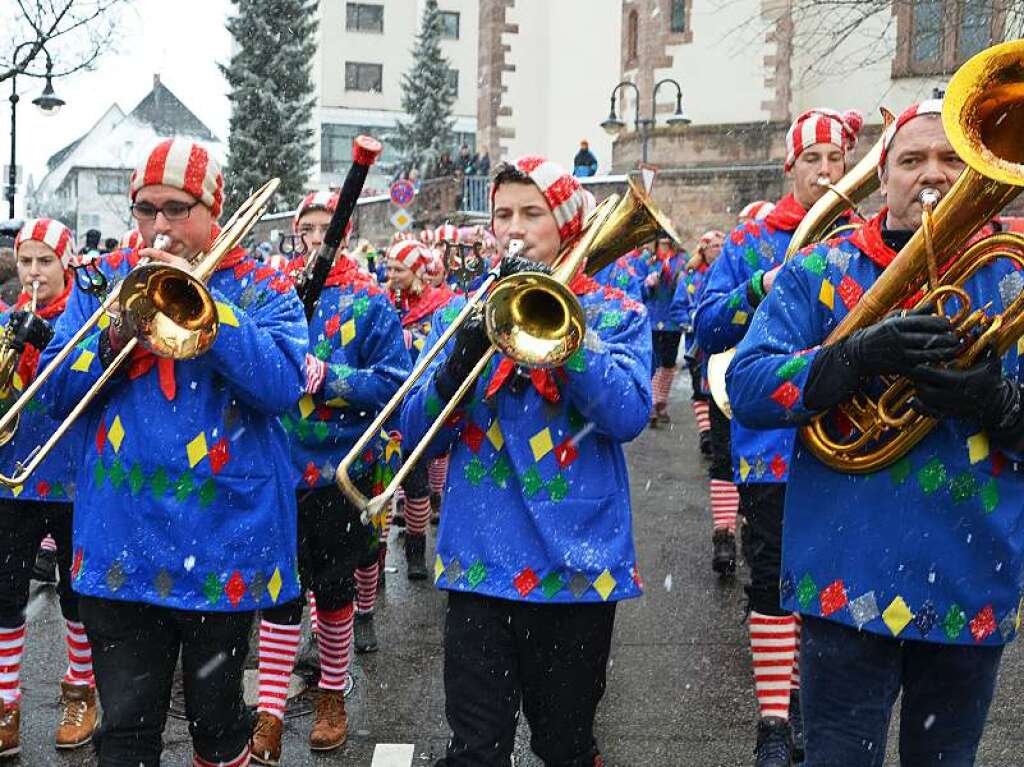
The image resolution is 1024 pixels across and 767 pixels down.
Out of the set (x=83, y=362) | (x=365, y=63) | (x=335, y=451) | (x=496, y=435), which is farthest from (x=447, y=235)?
(x=365, y=63)

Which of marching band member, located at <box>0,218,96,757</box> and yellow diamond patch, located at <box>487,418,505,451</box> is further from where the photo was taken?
marching band member, located at <box>0,218,96,757</box>

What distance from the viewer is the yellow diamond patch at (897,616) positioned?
2846mm

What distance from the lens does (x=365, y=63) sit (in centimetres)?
5603

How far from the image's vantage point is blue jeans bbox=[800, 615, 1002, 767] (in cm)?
290

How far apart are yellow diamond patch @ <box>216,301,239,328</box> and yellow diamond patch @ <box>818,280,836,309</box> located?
1.46m

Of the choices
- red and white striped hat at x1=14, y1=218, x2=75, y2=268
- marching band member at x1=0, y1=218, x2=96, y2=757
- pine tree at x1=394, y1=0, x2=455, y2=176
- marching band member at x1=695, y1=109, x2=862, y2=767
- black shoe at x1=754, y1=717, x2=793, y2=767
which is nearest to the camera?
black shoe at x1=754, y1=717, x2=793, y2=767

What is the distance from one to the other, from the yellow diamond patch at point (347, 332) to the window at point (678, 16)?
72.3ft

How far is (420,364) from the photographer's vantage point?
352 centimetres

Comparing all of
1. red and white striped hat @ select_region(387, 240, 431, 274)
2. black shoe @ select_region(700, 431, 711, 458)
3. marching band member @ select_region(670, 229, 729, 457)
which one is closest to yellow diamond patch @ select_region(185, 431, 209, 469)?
red and white striped hat @ select_region(387, 240, 431, 274)

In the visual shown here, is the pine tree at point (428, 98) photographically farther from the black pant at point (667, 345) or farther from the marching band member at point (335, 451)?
the marching band member at point (335, 451)

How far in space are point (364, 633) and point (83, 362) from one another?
9.37 feet

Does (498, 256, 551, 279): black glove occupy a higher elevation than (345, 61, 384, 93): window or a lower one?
lower

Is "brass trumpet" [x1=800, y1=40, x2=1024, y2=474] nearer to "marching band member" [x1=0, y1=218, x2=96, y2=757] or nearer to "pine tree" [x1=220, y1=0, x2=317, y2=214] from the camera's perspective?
"marching band member" [x1=0, y1=218, x2=96, y2=757]

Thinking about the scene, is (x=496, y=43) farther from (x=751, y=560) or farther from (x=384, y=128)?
(x=751, y=560)
